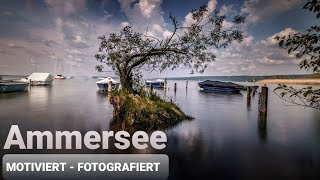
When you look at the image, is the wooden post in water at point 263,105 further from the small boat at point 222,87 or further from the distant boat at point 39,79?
the distant boat at point 39,79

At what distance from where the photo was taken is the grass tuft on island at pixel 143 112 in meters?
14.4

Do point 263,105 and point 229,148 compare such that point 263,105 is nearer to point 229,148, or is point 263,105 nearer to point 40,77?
point 229,148

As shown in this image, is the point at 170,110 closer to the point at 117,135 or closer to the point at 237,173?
the point at 117,135

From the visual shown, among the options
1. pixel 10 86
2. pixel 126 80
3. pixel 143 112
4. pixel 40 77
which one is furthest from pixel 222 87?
pixel 40 77

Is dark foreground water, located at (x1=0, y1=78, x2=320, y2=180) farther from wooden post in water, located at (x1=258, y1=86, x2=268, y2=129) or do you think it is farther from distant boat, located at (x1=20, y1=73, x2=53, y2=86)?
distant boat, located at (x1=20, y1=73, x2=53, y2=86)

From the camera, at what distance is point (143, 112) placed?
1461cm

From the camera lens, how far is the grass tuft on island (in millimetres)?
14438

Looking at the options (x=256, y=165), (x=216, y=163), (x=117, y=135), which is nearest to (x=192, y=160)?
(x=216, y=163)

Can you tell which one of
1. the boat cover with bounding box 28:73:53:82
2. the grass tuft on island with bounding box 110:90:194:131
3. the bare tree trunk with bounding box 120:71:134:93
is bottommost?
the grass tuft on island with bounding box 110:90:194:131

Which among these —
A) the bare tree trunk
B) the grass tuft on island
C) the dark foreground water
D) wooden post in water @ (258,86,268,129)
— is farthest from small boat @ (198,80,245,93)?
the bare tree trunk

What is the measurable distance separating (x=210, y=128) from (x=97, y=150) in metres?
8.70

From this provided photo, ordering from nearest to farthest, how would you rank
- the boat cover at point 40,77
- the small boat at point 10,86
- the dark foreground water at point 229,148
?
the dark foreground water at point 229,148 < the small boat at point 10,86 < the boat cover at point 40,77

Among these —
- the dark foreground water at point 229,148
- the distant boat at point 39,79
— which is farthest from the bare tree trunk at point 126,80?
the distant boat at point 39,79

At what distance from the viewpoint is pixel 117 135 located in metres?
12.6
